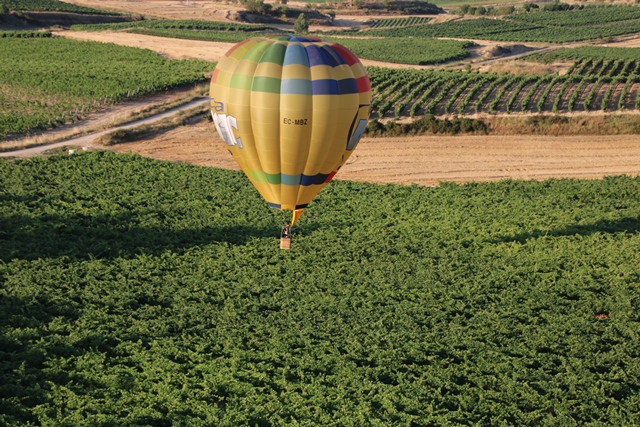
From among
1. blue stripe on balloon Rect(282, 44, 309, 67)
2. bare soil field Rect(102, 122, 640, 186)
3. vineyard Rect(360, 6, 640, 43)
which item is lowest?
bare soil field Rect(102, 122, 640, 186)

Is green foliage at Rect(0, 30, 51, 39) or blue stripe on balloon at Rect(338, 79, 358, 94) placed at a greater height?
blue stripe on balloon at Rect(338, 79, 358, 94)

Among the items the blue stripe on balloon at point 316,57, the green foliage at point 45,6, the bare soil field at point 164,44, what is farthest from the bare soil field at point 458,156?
the green foliage at point 45,6

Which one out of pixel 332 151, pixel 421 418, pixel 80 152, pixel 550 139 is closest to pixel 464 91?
pixel 550 139

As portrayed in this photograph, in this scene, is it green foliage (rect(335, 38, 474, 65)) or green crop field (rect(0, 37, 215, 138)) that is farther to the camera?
green foliage (rect(335, 38, 474, 65))

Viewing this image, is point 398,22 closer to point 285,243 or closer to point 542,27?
point 542,27

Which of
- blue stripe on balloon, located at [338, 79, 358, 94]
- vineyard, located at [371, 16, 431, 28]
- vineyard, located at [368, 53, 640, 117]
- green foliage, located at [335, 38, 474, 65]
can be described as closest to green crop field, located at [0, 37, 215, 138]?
vineyard, located at [368, 53, 640, 117]

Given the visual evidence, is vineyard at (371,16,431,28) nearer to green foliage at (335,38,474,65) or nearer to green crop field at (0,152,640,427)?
green foliage at (335,38,474,65)

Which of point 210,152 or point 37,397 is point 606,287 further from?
point 210,152
